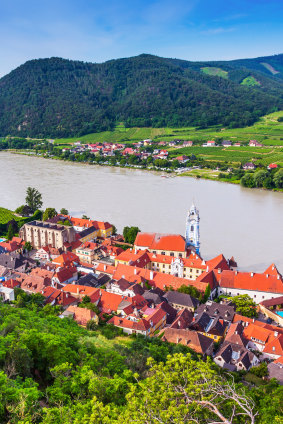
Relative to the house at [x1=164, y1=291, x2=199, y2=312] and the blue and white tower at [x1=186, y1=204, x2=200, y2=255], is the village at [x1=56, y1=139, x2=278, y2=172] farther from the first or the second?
the house at [x1=164, y1=291, x2=199, y2=312]

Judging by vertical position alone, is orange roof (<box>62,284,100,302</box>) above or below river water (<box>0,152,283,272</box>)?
below

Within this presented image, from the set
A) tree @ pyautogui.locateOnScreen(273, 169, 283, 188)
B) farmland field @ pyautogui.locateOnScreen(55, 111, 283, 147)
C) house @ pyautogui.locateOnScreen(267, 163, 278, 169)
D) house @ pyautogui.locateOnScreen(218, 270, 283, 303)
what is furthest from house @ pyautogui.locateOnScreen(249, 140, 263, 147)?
house @ pyautogui.locateOnScreen(218, 270, 283, 303)

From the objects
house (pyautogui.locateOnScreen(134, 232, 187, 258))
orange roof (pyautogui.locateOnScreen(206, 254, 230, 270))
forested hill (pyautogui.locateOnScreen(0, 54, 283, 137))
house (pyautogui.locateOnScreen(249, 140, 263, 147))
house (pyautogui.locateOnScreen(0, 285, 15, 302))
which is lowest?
house (pyautogui.locateOnScreen(0, 285, 15, 302))

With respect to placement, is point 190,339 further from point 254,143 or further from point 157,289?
point 254,143

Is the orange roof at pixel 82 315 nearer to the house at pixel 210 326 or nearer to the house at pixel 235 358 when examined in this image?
the house at pixel 210 326

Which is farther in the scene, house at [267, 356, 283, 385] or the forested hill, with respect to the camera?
the forested hill

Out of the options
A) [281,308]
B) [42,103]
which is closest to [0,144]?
[42,103]

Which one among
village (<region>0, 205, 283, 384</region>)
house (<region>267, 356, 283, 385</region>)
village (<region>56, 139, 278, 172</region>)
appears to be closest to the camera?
house (<region>267, 356, 283, 385</region>)
